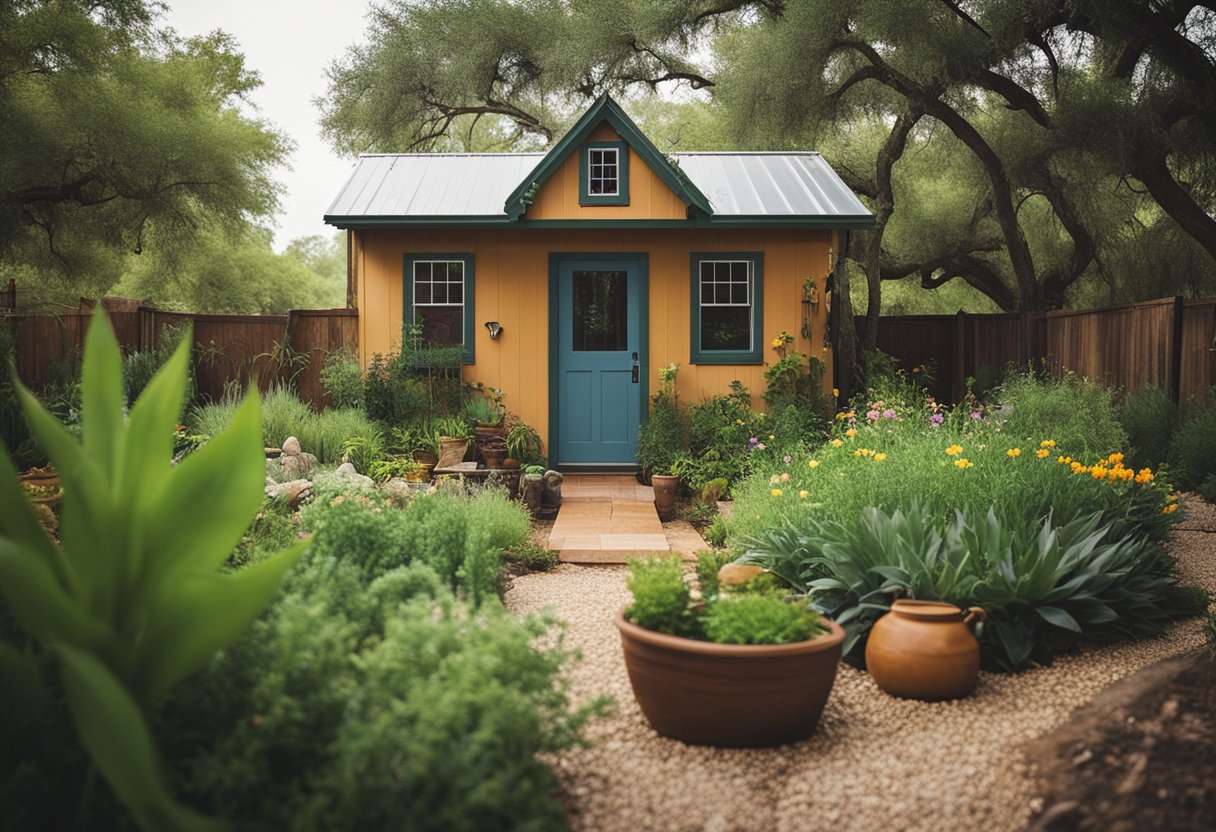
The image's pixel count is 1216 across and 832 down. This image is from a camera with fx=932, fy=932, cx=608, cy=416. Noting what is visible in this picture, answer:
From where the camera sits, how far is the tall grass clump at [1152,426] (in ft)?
29.2

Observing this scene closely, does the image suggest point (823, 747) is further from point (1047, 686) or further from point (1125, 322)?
point (1125, 322)

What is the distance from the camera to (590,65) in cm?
1605

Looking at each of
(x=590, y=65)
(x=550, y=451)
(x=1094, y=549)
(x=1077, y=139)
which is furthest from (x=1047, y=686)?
(x=590, y=65)

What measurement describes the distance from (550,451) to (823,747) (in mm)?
6381

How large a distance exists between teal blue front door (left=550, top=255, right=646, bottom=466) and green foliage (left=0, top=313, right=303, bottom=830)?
7199mm

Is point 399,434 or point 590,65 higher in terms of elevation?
point 590,65

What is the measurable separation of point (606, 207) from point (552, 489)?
2905mm

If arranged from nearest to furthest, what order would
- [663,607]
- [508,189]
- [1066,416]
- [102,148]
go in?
[663,607], [1066,416], [508,189], [102,148]

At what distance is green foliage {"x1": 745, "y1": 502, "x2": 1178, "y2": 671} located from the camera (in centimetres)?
415

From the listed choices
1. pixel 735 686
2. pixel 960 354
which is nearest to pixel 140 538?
pixel 735 686

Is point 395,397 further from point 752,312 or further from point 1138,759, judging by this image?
point 1138,759

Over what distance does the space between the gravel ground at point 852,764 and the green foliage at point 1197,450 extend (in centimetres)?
475

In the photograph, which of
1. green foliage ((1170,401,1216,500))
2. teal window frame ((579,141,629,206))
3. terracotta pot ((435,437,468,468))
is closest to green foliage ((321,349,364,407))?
terracotta pot ((435,437,468,468))

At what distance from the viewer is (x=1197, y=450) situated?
826 cm
